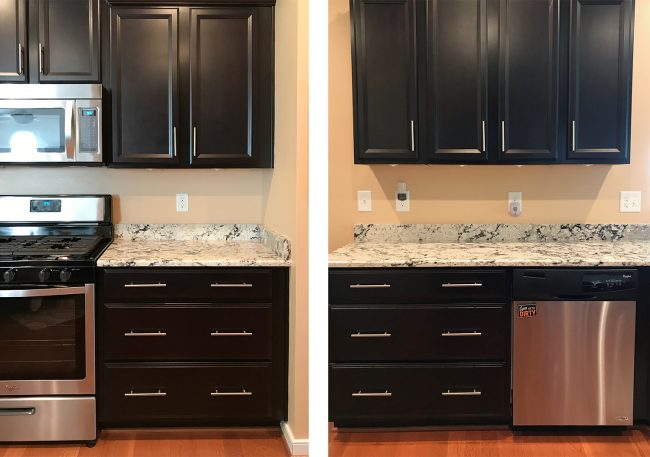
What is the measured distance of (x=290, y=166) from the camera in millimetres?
1854

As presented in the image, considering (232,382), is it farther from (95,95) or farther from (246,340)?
(95,95)

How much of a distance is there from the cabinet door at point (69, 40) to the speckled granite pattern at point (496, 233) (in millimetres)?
1055

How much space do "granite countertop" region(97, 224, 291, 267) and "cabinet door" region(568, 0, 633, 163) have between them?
1002 mm

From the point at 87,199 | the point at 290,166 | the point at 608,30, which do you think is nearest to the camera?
the point at 290,166

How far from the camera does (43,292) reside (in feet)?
6.16

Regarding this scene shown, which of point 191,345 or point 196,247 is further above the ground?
point 196,247

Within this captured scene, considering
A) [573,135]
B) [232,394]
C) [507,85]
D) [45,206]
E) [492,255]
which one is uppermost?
[507,85]

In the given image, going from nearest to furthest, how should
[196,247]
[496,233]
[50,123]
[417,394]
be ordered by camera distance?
[417,394] < [50,123] < [196,247] < [496,233]

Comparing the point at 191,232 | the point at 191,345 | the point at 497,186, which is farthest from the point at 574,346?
the point at 191,232

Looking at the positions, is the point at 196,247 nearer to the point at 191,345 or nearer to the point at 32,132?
the point at 191,345

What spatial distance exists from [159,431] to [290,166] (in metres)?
0.92

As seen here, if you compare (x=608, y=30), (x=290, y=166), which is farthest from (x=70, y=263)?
(x=608, y=30)

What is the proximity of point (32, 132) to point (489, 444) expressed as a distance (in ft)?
5.52

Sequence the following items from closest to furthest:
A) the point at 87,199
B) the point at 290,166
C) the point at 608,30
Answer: the point at 290,166 → the point at 608,30 → the point at 87,199
